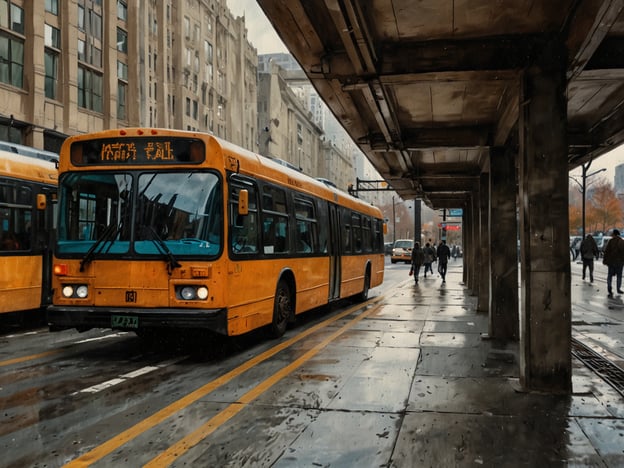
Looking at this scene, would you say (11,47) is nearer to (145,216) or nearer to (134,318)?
(145,216)

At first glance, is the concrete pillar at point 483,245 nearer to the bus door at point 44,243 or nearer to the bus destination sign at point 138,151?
the bus destination sign at point 138,151

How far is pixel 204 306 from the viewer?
26.4ft

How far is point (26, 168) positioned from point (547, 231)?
31.4 ft

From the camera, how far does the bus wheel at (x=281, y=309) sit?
1049 centimetres

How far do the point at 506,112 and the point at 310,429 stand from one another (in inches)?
231

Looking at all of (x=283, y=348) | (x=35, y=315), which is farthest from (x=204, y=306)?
(x=35, y=315)

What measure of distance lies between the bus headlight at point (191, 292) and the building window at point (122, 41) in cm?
3500

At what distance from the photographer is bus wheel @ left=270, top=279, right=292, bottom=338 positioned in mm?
10492

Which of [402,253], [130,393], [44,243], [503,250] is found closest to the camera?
[130,393]

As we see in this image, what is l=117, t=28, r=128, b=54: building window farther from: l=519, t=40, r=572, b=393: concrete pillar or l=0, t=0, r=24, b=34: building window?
l=519, t=40, r=572, b=393: concrete pillar

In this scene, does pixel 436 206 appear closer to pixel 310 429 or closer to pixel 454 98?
pixel 454 98

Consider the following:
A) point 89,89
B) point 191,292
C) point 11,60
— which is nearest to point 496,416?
point 191,292

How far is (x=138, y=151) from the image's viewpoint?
8500mm

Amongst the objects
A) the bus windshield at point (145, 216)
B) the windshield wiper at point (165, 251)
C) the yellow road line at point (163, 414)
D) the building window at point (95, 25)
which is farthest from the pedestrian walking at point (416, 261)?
the building window at point (95, 25)
